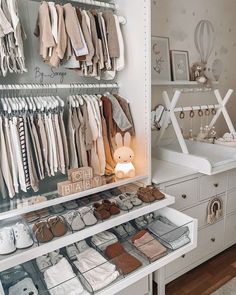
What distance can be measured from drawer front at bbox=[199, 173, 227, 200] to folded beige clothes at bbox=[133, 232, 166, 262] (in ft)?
2.31

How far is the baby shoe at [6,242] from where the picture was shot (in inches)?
Result: 44.0

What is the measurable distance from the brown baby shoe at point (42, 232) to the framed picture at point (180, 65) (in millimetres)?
1858

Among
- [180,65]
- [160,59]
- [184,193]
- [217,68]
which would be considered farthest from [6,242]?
[217,68]

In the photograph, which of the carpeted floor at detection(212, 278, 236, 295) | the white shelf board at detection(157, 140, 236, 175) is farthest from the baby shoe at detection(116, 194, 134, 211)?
the carpeted floor at detection(212, 278, 236, 295)

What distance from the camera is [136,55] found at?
1.66 m

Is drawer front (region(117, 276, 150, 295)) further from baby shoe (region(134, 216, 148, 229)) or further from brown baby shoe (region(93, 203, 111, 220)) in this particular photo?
brown baby shoe (region(93, 203, 111, 220))

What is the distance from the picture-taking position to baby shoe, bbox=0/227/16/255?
3.67ft

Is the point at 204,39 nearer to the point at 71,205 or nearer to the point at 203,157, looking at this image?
the point at 203,157

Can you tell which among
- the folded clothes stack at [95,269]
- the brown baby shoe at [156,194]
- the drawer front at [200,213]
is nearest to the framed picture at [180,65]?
the drawer front at [200,213]

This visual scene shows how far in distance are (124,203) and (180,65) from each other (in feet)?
5.32

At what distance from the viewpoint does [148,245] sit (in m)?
1.38

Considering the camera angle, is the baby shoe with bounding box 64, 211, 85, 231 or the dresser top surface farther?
the dresser top surface

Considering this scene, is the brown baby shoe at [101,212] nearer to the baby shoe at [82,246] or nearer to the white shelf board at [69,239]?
the white shelf board at [69,239]

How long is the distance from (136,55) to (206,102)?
1.46 metres
